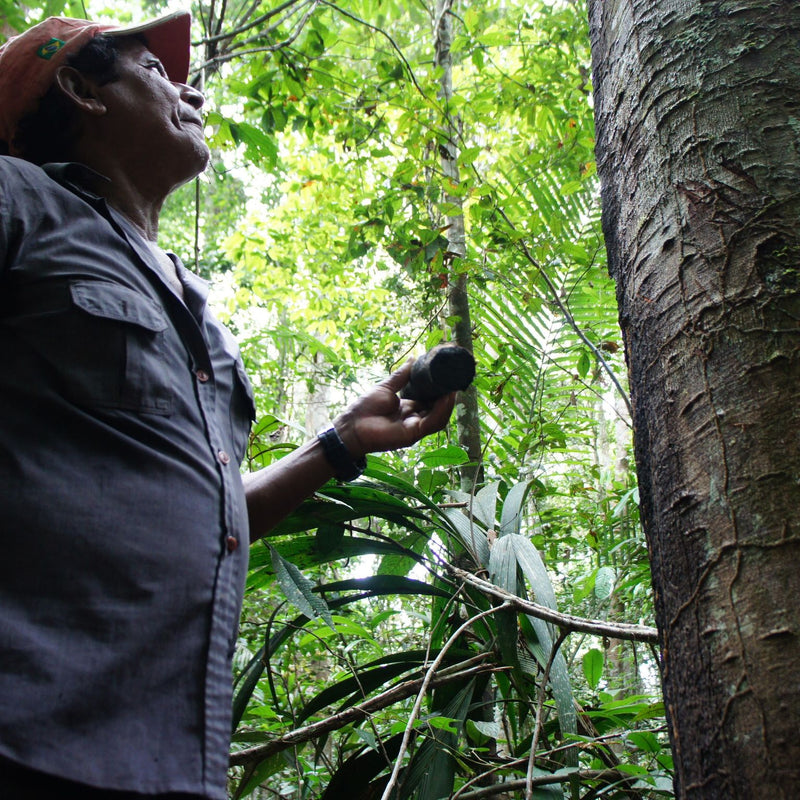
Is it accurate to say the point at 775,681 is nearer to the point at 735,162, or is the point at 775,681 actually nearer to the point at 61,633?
the point at 735,162

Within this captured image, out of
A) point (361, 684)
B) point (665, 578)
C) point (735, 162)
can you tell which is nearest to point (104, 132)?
point (735, 162)

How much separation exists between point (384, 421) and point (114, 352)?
0.64m

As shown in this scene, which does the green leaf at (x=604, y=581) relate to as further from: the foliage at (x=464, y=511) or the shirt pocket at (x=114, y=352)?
the shirt pocket at (x=114, y=352)

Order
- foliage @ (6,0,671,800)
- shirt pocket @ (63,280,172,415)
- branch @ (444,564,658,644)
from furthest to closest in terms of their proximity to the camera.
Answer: foliage @ (6,0,671,800) → branch @ (444,564,658,644) → shirt pocket @ (63,280,172,415)

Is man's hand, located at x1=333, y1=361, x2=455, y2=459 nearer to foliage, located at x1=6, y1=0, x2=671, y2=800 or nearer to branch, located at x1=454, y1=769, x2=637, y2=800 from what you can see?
foliage, located at x1=6, y1=0, x2=671, y2=800

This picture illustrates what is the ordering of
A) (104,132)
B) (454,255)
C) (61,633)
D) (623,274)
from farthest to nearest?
(454,255) < (104,132) < (623,274) < (61,633)

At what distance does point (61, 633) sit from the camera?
796mm

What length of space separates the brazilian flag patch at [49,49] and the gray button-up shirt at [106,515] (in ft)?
1.55

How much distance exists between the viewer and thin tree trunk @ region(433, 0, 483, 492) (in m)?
2.94

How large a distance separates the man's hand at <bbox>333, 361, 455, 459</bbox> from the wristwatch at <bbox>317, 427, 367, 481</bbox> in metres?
0.01

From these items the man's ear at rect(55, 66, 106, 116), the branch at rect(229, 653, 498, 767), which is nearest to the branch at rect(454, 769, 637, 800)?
the branch at rect(229, 653, 498, 767)

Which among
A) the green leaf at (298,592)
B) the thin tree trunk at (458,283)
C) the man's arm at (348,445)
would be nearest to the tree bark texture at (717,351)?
the man's arm at (348,445)

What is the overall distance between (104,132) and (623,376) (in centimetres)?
540

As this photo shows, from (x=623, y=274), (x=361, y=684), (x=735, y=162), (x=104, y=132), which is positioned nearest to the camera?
(x=735, y=162)
